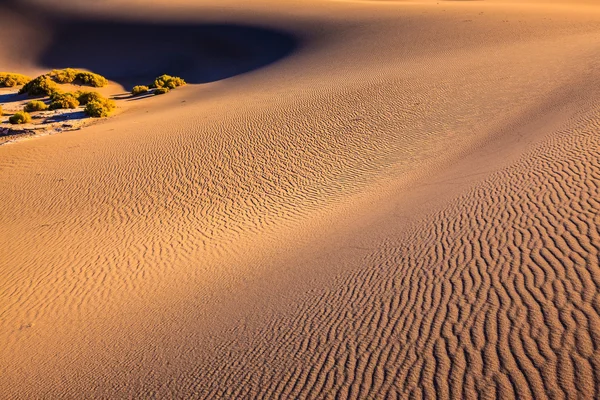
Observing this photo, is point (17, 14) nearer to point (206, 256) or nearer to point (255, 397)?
point (206, 256)

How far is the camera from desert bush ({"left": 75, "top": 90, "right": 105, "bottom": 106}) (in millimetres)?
25128

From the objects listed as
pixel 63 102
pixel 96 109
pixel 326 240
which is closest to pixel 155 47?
pixel 63 102

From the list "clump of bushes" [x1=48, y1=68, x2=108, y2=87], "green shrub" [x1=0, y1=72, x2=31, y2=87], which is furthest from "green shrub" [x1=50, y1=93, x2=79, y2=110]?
"green shrub" [x1=0, y1=72, x2=31, y2=87]

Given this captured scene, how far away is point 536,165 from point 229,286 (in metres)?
6.67

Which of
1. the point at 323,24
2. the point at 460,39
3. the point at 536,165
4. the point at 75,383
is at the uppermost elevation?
the point at 323,24

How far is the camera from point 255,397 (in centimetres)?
532

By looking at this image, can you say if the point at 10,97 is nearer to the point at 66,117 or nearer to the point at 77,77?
the point at 77,77

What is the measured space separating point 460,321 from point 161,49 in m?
36.0

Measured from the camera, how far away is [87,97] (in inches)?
1000

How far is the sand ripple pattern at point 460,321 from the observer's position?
4781 millimetres

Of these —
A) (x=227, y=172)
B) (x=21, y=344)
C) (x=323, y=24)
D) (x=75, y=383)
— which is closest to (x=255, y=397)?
(x=75, y=383)

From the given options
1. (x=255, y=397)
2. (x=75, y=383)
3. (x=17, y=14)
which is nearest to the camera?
(x=255, y=397)

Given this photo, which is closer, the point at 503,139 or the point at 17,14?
the point at 503,139

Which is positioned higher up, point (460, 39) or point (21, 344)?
point (460, 39)
